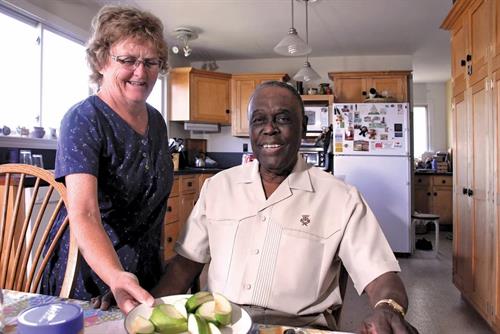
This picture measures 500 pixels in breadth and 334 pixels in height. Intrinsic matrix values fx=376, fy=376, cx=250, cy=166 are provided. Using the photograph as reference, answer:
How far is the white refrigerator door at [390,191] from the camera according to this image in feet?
13.9

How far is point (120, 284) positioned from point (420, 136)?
7.36 m

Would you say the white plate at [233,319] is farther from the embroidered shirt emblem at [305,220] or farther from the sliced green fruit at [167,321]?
the embroidered shirt emblem at [305,220]

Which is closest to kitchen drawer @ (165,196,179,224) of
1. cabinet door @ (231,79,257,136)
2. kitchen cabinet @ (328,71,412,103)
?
cabinet door @ (231,79,257,136)

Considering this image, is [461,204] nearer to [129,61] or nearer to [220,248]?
[220,248]

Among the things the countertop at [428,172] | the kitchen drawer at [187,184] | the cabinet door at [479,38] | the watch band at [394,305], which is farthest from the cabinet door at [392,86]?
the watch band at [394,305]

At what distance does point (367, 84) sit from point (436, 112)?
9.48 feet

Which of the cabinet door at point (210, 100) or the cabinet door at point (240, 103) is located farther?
the cabinet door at point (240, 103)

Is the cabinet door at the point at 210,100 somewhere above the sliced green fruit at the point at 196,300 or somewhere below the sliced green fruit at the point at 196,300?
above

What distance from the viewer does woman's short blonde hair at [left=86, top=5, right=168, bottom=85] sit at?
1042 millimetres

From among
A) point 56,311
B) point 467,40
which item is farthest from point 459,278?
point 56,311

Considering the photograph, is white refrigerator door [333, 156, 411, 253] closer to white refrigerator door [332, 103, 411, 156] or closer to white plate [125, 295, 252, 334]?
white refrigerator door [332, 103, 411, 156]

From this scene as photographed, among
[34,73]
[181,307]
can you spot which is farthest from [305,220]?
[34,73]

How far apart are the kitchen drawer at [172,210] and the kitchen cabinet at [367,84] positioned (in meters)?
2.46

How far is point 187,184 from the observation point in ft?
13.6
